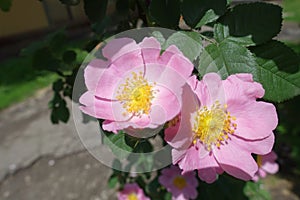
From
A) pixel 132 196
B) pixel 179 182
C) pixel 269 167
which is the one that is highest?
pixel 179 182

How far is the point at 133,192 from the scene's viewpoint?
4.79 ft

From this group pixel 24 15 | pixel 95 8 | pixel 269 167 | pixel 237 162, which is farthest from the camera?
pixel 269 167

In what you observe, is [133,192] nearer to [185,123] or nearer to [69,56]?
[69,56]

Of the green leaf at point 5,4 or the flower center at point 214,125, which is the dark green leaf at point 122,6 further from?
the flower center at point 214,125

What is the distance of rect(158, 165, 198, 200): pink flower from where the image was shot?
3.87 ft

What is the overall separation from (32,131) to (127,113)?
333 centimetres

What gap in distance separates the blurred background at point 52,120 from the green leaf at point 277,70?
0.35 meters

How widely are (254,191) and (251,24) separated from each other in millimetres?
945

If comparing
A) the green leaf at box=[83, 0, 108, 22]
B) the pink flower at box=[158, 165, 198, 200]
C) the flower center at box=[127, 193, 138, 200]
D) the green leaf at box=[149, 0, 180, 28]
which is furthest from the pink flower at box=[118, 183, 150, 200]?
the green leaf at box=[149, 0, 180, 28]

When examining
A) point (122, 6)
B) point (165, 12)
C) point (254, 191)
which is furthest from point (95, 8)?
point (254, 191)

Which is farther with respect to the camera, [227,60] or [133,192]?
[133,192]

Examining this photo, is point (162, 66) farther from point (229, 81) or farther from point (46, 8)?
point (46, 8)

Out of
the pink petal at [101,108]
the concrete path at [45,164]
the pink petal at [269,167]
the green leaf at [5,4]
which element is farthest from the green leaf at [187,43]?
the concrete path at [45,164]

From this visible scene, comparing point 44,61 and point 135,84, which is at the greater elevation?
point 135,84
